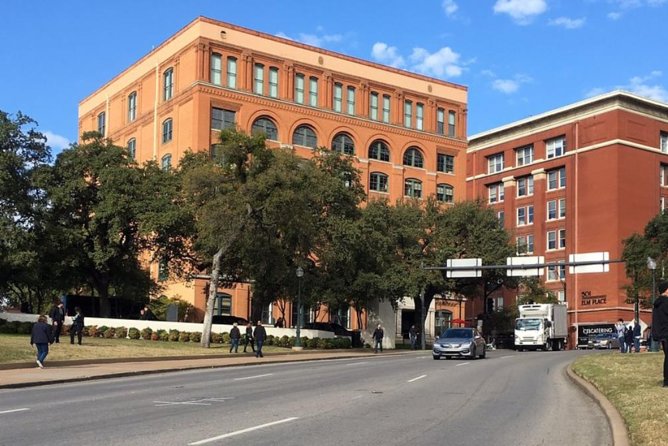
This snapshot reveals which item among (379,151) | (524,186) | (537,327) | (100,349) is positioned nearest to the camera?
(100,349)

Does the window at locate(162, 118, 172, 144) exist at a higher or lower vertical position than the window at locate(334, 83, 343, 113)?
lower

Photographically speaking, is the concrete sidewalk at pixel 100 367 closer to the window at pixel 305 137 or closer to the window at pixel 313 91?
the window at pixel 305 137

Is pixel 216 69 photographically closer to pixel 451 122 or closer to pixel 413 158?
pixel 413 158

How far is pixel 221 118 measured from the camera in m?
65.1

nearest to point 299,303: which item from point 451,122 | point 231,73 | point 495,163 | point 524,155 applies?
point 231,73

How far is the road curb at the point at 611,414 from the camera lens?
1006 cm

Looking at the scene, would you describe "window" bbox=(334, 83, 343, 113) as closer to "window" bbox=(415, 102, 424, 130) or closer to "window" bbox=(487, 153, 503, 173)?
"window" bbox=(415, 102, 424, 130)

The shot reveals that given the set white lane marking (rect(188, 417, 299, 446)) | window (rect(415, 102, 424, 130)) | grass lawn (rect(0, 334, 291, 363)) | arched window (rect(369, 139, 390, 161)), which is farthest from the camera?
window (rect(415, 102, 424, 130))

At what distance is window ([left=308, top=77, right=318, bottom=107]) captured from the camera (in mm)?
71250

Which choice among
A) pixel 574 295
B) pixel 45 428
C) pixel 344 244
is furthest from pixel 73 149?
pixel 574 295

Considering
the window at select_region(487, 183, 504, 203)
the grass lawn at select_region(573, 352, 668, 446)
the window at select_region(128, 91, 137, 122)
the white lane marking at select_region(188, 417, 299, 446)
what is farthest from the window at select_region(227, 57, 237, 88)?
the white lane marking at select_region(188, 417, 299, 446)

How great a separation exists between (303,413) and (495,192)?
293ft

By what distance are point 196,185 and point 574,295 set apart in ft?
190

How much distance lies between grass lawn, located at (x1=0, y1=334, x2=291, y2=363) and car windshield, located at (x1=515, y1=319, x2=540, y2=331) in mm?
22639
